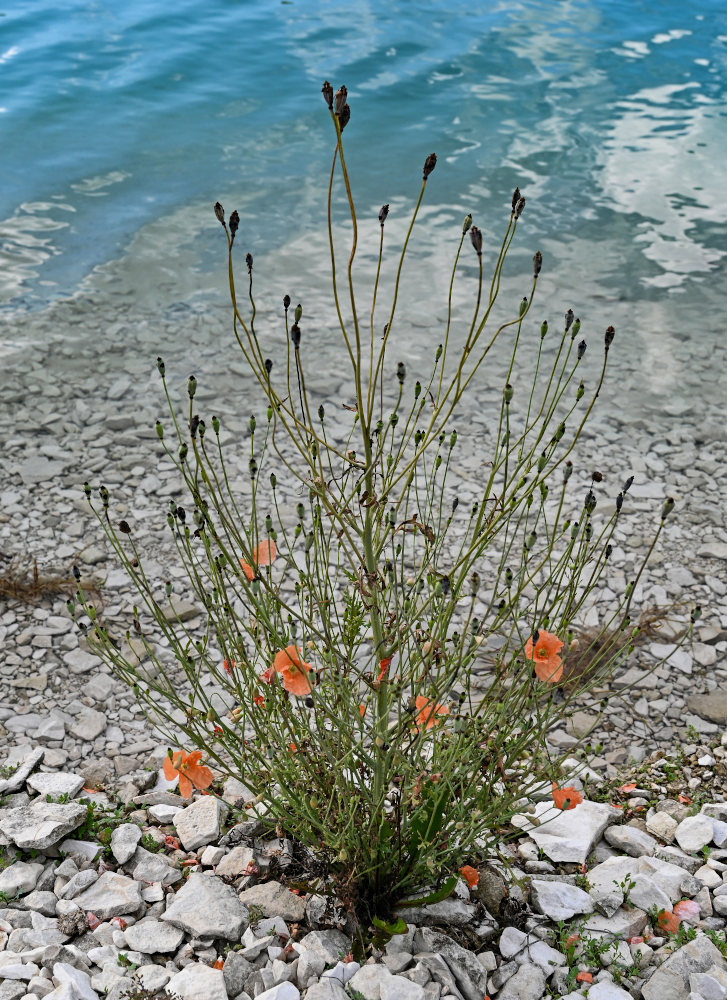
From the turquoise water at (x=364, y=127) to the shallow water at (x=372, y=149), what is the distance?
0.11 ft

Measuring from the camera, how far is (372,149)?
910 centimetres

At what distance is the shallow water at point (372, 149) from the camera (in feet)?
21.1

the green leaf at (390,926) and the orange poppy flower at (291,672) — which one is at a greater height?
the orange poppy flower at (291,672)

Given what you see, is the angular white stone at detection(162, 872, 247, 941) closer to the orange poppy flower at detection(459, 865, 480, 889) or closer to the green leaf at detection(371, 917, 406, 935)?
the green leaf at detection(371, 917, 406, 935)

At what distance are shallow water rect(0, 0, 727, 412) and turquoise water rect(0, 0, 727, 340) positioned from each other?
0.03 metres

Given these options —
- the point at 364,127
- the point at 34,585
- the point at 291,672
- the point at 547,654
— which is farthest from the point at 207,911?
the point at 364,127

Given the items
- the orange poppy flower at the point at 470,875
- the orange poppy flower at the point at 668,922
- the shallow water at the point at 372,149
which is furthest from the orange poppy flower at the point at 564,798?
the shallow water at the point at 372,149

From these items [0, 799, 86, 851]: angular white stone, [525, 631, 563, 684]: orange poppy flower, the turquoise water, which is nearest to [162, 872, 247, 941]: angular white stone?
[0, 799, 86, 851]: angular white stone

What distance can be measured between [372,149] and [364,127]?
707 mm

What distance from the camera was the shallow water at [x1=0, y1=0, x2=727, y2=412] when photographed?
6.44 meters

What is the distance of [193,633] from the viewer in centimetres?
348

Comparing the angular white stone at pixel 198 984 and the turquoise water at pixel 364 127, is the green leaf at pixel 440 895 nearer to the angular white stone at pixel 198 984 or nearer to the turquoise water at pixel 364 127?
the angular white stone at pixel 198 984

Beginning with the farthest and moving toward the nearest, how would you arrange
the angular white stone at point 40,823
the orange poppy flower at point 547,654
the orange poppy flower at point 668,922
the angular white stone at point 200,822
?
the angular white stone at point 200,822 < the angular white stone at point 40,823 < the orange poppy flower at point 668,922 < the orange poppy flower at point 547,654

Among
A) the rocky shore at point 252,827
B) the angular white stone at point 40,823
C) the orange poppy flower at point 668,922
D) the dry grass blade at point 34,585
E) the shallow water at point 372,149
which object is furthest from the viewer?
the shallow water at point 372,149
